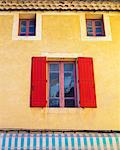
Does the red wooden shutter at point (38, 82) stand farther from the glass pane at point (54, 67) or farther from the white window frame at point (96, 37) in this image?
the white window frame at point (96, 37)

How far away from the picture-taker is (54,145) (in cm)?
966

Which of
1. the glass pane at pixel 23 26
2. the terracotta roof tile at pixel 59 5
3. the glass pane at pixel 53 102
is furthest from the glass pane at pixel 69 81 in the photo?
the terracotta roof tile at pixel 59 5

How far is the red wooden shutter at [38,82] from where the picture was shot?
11203 mm

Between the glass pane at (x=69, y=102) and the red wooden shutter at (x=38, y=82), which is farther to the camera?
the glass pane at (x=69, y=102)

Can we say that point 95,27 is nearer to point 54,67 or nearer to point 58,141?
point 54,67

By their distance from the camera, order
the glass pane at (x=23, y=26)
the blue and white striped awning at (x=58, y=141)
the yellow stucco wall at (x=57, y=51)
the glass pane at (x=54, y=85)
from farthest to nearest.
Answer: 1. the glass pane at (x=23, y=26)
2. the glass pane at (x=54, y=85)
3. the yellow stucco wall at (x=57, y=51)
4. the blue and white striped awning at (x=58, y=141)

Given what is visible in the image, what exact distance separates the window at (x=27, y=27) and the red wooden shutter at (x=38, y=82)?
1.47 meters

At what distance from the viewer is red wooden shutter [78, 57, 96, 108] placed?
443 inches

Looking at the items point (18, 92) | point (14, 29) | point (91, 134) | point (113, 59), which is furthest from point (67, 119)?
point (14, 29)

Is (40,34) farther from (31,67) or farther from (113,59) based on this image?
(113,59)

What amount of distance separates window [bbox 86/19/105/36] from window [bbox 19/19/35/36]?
231cm

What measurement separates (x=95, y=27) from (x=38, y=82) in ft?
11.8

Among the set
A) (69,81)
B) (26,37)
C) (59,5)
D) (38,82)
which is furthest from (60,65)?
(59,5)

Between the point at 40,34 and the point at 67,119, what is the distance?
12.1 feet
